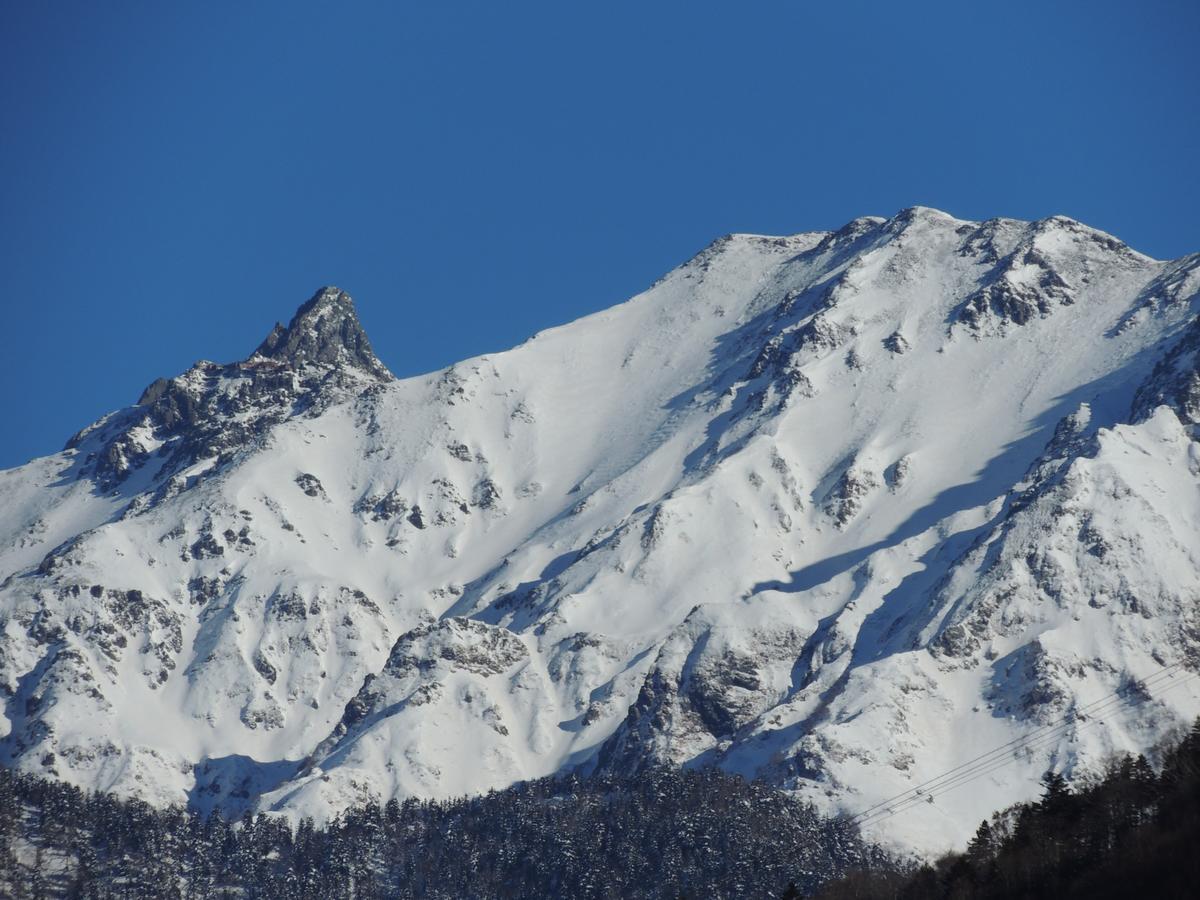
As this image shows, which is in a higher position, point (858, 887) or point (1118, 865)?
point (858, 887)

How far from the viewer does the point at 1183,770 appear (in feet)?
411

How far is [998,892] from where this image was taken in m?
128

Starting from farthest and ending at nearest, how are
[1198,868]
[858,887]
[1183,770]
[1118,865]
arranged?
1. [858,887]
2. [1183,770]
3. [1118,865]
4. [1198,868]

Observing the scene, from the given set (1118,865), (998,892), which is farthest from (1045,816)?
(1118,865)

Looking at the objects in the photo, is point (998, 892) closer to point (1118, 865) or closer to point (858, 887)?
point (1118, 865)

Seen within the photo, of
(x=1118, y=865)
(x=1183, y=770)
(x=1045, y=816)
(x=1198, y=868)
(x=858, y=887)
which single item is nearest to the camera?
(x=1198, y=868)

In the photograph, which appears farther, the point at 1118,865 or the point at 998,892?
the point at 998,892

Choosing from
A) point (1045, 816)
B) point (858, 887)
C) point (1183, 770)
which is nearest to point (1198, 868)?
point (1183, 770)

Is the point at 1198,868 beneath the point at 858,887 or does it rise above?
beneath

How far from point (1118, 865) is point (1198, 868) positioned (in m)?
8.82

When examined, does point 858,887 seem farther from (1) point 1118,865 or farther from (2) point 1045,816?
(1) point 1118,865

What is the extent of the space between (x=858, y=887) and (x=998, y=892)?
39.5 m

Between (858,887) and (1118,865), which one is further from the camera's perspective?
(858,887)

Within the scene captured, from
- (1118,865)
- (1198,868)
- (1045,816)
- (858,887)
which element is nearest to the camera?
(1198,868)
